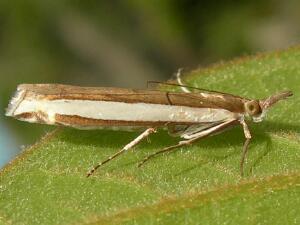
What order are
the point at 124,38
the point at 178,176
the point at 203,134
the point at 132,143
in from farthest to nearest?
the point at 124,38 < the point at 203,134 < the point at 132,143 < the point at 178,176

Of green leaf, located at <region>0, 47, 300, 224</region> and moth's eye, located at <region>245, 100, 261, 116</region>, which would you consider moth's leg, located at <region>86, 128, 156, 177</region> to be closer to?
green leaf, located at <region>0, 47, 300, 224</region>

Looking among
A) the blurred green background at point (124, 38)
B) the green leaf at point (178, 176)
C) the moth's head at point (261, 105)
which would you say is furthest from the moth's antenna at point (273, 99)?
the blurred green background at point (124, 38)

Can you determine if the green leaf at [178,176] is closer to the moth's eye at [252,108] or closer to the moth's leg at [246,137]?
the moth's leg at [246,137]

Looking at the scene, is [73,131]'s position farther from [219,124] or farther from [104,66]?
[104,66]

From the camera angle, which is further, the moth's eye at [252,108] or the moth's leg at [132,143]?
the moth's eye at [252,108]

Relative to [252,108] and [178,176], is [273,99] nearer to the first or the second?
[252,108]

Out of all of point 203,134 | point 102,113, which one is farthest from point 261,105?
point 102,113
